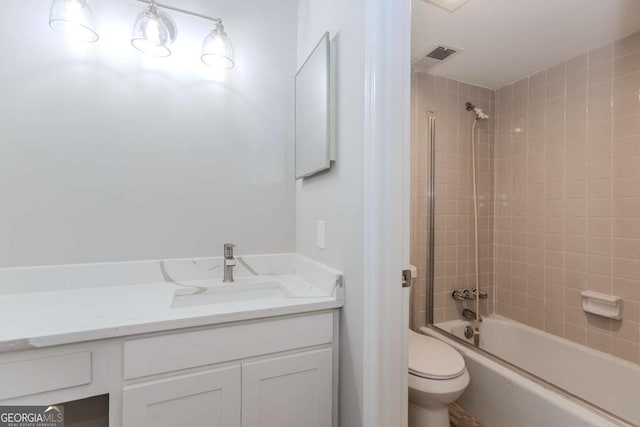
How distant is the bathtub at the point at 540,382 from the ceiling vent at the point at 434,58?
6.03 feet

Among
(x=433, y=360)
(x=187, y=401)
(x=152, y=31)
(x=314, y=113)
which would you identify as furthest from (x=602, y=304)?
(x=152, y=31)

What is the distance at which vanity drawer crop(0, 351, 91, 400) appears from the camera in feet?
2.45

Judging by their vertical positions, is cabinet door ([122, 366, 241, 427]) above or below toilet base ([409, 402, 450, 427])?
above

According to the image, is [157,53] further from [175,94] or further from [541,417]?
[541,417]

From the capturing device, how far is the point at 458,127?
85.7 inches

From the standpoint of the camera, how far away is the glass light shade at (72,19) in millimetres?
1085

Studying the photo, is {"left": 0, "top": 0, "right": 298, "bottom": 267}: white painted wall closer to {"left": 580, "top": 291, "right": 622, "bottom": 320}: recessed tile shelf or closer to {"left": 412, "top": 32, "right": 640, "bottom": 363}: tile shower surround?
{"left": 412, "top": 32, "right": 640, "bottom": 363}: tile shower surround

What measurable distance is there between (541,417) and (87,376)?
1775mm

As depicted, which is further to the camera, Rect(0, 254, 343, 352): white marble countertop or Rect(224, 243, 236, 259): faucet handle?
Rect(224, 243, 236, 259): faucet handle

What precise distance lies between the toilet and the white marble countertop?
588 millimetres

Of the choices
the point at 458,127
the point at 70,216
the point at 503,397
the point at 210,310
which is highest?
the point at 458,127

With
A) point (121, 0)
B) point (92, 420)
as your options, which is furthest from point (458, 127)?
point (92, 420)

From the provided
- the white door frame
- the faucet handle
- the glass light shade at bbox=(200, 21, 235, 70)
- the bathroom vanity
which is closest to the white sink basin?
the bathroom vanity

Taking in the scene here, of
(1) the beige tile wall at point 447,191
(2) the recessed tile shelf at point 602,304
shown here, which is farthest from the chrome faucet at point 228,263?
(2) the recessed tile shelf at point 602,304
